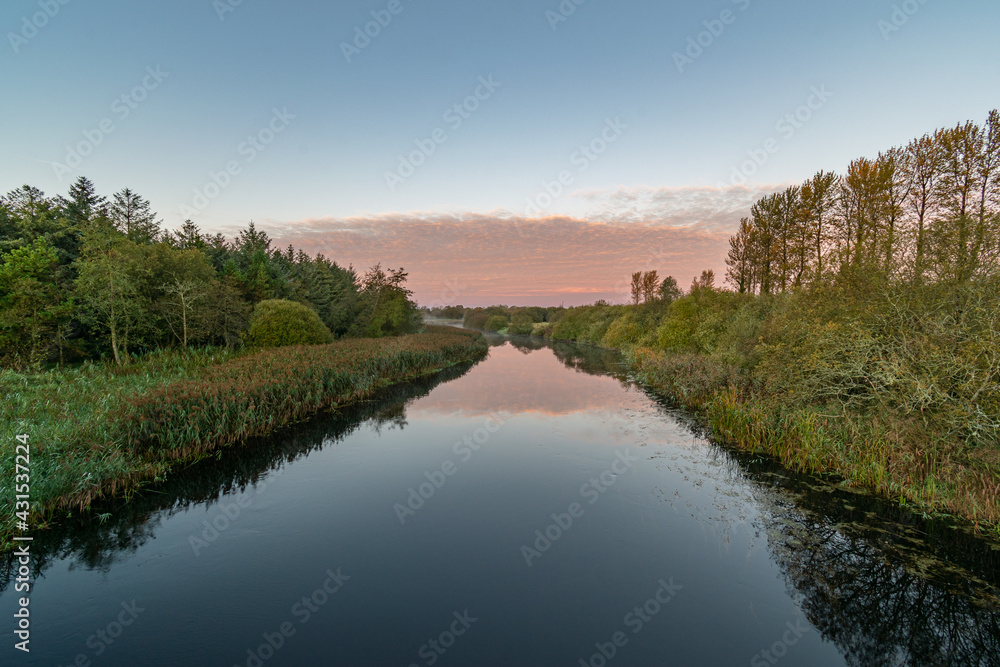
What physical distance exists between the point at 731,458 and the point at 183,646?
1204 centimetres

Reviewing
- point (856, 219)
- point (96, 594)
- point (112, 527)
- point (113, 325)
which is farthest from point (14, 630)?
point (856, 219)

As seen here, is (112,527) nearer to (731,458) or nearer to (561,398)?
(731,458)

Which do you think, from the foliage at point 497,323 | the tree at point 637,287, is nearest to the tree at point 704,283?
the tree at point 637,287

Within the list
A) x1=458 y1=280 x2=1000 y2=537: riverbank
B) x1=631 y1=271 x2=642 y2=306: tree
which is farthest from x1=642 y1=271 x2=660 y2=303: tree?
x1=458 y1=280 x2=1000 y2=537: riverbank

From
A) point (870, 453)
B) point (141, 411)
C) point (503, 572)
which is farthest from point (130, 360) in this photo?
point (870, 453)

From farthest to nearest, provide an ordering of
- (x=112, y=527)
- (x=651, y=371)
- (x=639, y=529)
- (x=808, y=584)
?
1. (x=651, y=371)
2. (x=639, y=529)
3. (x=112, y=527)
4. (x=808, y=584)

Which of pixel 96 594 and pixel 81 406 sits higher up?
pixel 81 406

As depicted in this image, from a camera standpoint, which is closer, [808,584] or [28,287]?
[808,584]

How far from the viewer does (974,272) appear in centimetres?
823
